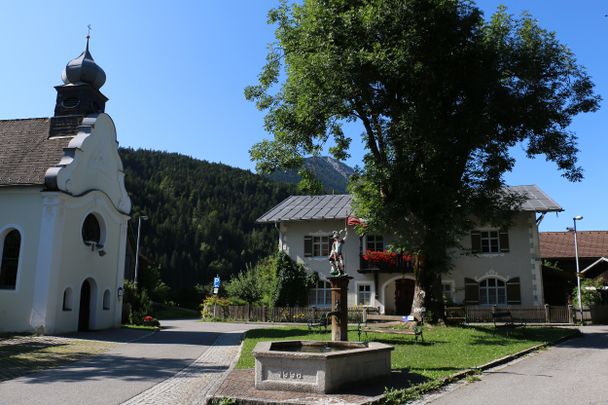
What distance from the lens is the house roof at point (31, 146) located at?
21594 mm

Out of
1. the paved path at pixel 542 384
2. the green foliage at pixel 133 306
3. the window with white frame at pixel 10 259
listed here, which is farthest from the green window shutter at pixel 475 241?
the window with white frame at pixel 10 259

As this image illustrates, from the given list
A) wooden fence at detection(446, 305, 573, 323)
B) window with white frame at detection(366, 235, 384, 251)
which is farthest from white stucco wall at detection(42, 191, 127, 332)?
wooden fence at detection(446, 305, 573, 323)

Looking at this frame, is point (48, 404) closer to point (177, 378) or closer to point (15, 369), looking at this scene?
point (177, 378)

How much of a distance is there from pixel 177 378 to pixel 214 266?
3290 inches

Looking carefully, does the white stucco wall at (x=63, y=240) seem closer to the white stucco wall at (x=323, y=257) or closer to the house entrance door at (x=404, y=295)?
the white stucco wall at (x=323, y=257)

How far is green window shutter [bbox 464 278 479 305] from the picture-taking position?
31.2m

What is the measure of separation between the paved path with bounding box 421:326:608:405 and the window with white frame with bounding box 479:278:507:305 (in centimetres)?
1698

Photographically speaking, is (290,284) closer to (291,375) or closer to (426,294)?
(426,294)

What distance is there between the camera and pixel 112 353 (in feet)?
49.2

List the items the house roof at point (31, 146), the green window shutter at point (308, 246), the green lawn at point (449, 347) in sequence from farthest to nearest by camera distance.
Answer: the green window shutter at point (308, 246) → the house roof at point (31, 146) → the green lawn at point (449, 347)

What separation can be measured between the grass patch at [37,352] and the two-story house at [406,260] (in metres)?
18.3

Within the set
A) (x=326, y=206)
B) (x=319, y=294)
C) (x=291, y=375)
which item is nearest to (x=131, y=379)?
(x=291, y=375)

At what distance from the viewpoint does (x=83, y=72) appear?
2489cm

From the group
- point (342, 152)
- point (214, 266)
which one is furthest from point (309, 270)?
point (214, 266)
